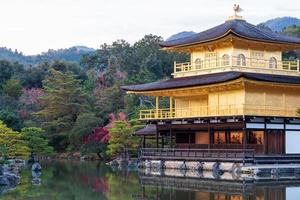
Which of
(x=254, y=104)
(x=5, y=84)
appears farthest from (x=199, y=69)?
(x=5, y=84)

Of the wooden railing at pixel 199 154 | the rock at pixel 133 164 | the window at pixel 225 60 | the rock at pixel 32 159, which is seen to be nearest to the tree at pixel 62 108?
the rock at pixel 32 159

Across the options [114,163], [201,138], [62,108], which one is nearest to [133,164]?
[114,163]

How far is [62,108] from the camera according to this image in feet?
199

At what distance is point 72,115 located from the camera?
60.7 metres

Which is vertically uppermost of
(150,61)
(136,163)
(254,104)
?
(150,61)

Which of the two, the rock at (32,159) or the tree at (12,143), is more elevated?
the tree at (12,143)

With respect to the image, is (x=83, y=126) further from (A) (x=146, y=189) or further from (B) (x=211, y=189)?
(B) (x=211, y=189)

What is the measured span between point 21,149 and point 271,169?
1798 cm

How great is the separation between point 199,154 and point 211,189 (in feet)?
37.3

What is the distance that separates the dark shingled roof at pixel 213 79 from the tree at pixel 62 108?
16.9m

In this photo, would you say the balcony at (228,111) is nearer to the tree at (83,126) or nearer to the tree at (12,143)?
the tree at (12,143)

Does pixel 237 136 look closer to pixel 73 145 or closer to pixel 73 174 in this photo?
pixel 73 174

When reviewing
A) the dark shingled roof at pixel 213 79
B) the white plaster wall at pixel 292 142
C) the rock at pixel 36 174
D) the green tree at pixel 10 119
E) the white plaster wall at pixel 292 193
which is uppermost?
the dark shingled roof at pixel 213 79

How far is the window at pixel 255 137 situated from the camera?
37.5 metres
